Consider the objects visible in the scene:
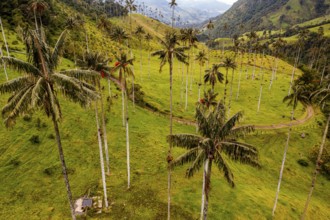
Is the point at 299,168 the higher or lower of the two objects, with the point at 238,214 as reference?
lower

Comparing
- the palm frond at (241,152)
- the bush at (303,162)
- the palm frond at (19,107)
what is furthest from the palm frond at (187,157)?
the bush at (303,162)

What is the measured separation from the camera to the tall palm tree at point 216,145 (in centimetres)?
2441

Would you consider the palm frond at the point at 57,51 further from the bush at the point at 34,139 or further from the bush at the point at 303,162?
the bush at the point at 303,162

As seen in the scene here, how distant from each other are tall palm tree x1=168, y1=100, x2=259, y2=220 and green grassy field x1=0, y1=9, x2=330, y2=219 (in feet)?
52.8

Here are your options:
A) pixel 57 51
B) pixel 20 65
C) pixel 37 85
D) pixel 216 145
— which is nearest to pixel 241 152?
pixel 216 145

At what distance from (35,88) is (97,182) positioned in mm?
28666

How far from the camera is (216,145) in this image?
25172mm

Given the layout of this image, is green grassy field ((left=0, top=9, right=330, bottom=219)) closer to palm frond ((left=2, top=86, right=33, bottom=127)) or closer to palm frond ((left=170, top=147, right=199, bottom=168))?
palm frond ((left=170, top=147, right=199, bottom=168))

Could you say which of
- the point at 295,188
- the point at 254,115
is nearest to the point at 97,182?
the point at 295,188

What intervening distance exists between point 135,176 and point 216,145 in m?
25.3

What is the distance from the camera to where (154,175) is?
46969 millimetres

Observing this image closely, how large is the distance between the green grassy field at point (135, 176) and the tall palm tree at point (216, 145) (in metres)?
16.1

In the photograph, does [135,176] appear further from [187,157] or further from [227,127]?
[227,127]

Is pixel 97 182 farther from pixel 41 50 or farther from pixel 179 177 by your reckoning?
pixel 41 50
